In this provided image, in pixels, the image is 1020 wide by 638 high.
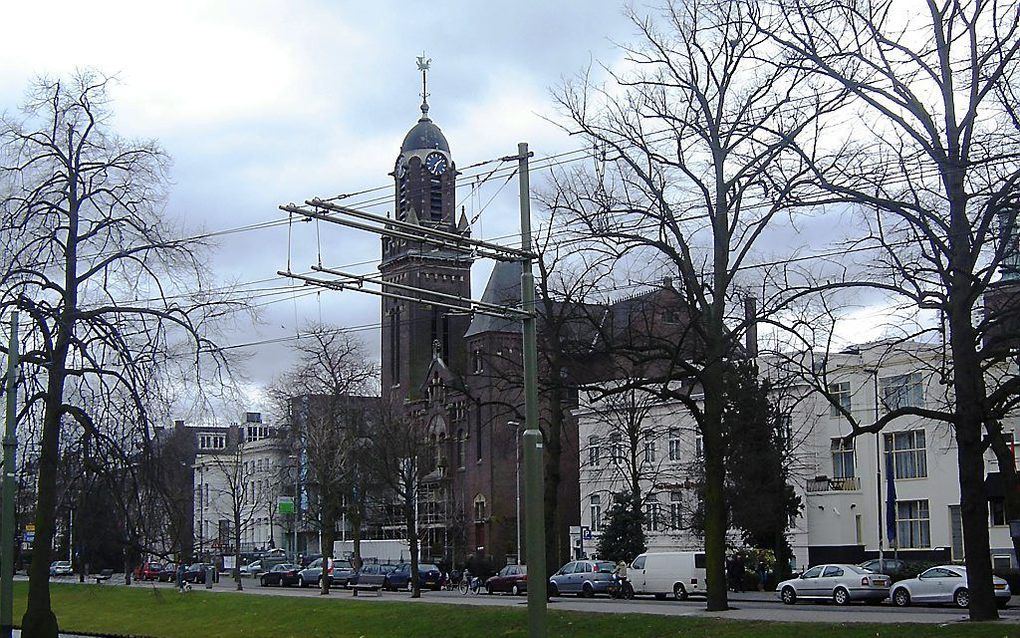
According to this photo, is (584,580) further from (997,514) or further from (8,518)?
(8,518)

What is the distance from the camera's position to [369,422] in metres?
76.0

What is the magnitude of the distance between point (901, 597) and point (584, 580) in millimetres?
16454

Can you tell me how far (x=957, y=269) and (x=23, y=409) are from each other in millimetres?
22204

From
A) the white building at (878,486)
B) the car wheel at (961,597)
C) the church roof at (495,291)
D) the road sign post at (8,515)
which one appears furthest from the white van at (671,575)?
the church roof at (495,291)

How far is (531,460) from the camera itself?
23219 millimetres

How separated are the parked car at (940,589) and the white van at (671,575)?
10.4 m

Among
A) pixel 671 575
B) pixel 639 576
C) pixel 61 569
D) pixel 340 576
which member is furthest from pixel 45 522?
pixel 61 569

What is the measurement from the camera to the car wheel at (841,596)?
146ft

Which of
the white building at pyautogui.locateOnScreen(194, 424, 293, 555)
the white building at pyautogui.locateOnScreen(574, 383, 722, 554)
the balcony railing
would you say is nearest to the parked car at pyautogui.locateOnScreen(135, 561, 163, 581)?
the white building at pyautogui.locateOnScreen(194, 424, 293, 555)

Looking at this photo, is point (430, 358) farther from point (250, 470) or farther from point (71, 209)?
point (71, 209)

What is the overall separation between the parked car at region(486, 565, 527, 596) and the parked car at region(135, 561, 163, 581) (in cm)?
3020

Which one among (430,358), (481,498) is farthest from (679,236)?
(430,358)

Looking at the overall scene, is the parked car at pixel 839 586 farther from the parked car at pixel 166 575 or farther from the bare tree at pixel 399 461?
the parked car at pixel 166 575

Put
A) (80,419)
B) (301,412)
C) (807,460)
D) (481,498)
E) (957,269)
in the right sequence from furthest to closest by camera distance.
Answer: (481,498) < (301,412) < (807,460) < (80,419) < (957,269)
